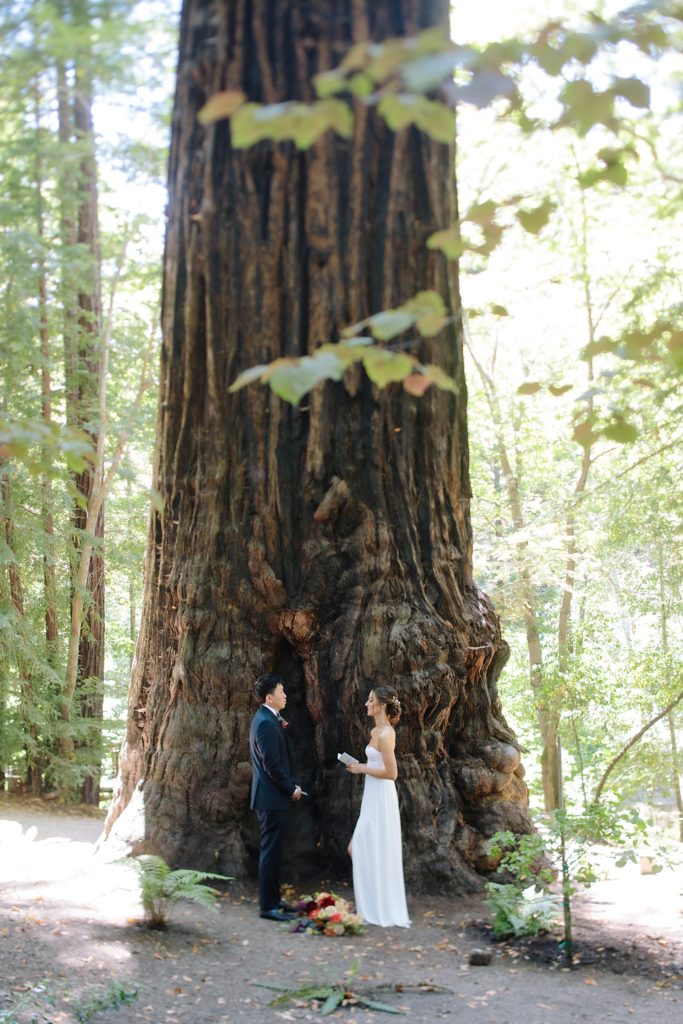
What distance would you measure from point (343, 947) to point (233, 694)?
193 cm

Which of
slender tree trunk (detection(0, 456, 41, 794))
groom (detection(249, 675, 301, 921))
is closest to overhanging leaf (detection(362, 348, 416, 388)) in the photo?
groom (detection(249, 675, 301, 921))

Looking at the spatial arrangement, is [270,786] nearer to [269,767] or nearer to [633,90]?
[269,767]

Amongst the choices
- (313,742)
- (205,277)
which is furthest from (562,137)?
(313,742)

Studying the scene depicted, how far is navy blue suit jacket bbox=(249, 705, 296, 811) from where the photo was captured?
6.65 meters

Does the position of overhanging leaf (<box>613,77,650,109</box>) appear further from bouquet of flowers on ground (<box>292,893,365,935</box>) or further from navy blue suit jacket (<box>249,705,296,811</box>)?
bouquet of flowers on ground (<box>292,893,365,935</box>)

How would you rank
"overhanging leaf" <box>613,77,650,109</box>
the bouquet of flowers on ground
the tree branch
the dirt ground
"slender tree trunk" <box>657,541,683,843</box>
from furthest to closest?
"slender tree trunk" <box>657,541,683,843</box> → the tree branch → the bouquet of flowers on ground → the dirt ground → "overhanging leaf" <box>613,77,650,109</box>

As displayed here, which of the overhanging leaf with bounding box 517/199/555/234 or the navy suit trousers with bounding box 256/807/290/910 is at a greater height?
the overhanging leaf with bounding box 517/199/555/234

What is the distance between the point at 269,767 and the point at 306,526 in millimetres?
1721

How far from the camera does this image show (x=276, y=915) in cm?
642

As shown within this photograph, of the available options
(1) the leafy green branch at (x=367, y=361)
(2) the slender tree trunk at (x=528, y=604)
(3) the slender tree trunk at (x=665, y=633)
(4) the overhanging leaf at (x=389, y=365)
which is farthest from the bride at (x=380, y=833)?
(3) the slender tree trunk at (x=665, y=633)

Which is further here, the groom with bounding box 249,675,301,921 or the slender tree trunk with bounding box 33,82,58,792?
the slender tree trunk with bounding box 33,82,58,792

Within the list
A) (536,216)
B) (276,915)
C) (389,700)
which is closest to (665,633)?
(389,700)

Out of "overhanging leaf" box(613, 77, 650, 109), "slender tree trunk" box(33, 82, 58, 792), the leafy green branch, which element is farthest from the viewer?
"slender tree trunk" box(33, 82, 58, 792)

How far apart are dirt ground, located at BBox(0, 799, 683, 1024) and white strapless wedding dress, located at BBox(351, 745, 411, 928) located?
159mm
